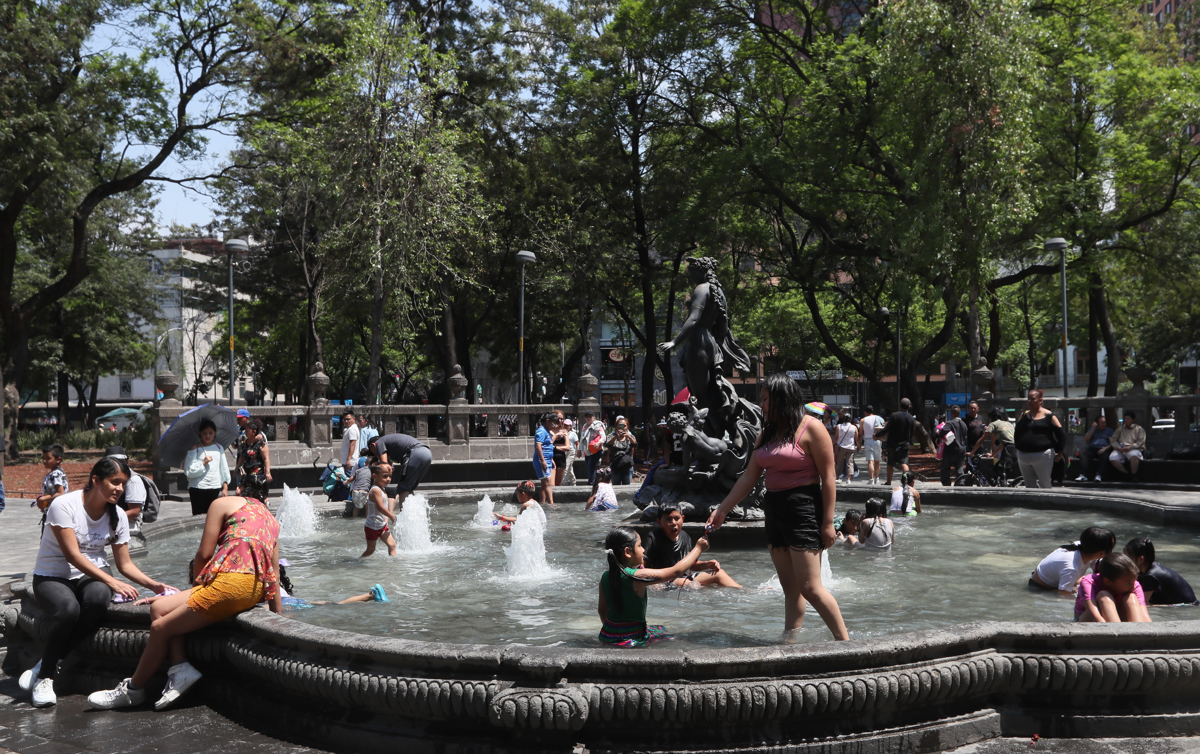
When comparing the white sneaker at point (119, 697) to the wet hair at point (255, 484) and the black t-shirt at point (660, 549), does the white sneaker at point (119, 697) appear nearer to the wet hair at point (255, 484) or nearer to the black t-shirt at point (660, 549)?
the black t-shirt at point (660, 549)

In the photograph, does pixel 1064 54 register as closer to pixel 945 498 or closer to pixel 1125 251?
pixel 1125 251

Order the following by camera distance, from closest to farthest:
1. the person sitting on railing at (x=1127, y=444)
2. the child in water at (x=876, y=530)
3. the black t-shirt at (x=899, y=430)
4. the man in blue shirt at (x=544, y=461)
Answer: the child in water at (x=876, y=530) < the man in blue shirt at (x=544, y=461) < the person sitting on railing at (x=1127, y=444) < the black t-shirt at (x=899, y=430)

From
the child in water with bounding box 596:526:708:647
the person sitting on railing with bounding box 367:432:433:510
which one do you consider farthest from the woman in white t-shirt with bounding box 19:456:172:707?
the person sitting on railing with bounding box 367:432:433:510

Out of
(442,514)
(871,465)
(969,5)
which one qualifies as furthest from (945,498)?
(969,5)

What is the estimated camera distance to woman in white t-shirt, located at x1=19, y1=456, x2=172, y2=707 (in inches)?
244

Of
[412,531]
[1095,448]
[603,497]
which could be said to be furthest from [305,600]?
[1095,448]

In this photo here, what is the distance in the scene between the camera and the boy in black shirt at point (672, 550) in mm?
8055

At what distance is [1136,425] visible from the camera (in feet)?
61.2

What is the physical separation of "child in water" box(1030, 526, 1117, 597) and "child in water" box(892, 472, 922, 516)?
4668 mm

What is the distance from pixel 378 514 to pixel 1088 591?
23.5ft

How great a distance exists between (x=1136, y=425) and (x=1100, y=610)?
47.2ft

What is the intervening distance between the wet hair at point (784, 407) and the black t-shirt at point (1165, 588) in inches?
136

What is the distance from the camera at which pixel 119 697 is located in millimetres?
5785

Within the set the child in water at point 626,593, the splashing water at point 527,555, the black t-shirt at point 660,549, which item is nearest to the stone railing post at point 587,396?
the splashing water at point 527,555
